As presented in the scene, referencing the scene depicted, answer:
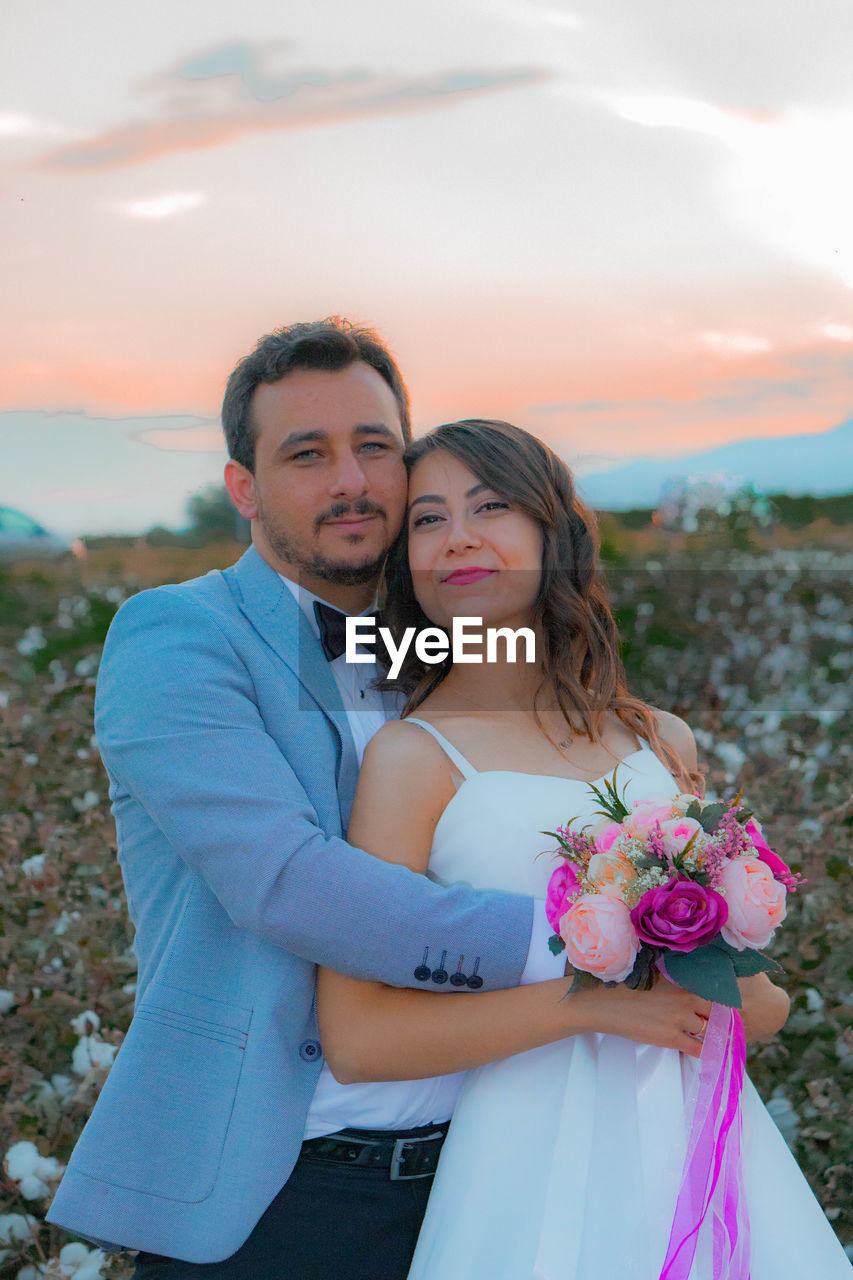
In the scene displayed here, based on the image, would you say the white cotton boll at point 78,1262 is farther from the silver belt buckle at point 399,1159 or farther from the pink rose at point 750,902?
the pink rose at point 750,902

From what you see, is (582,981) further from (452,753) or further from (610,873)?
(452,753)

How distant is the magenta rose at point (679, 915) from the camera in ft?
7.69

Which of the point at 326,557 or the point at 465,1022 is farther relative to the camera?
the point at 326,557

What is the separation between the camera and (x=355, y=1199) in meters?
2.82

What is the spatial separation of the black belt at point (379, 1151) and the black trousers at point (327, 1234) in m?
0.02

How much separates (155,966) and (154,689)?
2.30 feet

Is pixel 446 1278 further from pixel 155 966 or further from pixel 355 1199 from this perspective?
pixel 155 966

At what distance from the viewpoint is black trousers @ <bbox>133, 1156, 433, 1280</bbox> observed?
8.96 feet

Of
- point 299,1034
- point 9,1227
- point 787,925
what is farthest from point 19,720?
point 299,1034

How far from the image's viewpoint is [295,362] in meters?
3.50

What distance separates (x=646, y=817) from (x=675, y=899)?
21cm

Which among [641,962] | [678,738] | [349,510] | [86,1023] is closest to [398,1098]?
[641,962]

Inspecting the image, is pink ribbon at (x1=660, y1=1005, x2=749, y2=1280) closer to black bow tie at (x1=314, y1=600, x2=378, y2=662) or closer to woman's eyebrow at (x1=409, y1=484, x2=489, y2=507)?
black bow tie at (x1=314, y1=600, x2=378, y2=662)

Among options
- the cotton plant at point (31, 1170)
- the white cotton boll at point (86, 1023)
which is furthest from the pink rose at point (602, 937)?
the white cotton boll at point (86, 1023)
